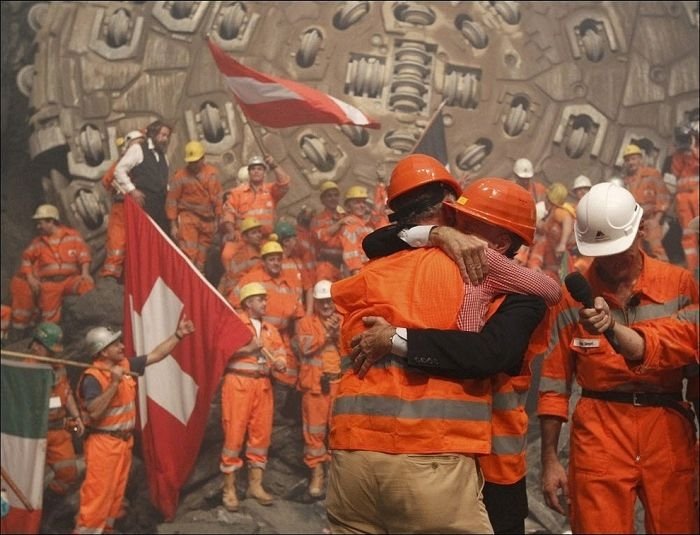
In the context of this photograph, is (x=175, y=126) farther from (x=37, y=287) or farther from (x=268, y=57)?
(x=37, y=287)

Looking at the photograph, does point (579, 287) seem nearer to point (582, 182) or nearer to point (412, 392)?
point (412, 392)

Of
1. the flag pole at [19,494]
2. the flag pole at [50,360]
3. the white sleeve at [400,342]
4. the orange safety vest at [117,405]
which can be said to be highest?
the white sleeve at [400,342]

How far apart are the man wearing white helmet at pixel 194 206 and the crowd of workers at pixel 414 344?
0.05 feet

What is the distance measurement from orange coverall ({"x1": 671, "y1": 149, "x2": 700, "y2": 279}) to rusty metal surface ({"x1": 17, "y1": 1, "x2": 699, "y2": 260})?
0.15 meters

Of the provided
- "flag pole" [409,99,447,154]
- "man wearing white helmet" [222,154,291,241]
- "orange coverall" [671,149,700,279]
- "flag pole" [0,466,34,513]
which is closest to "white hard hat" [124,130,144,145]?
"man wearing white helmet" [222,154,291,241]

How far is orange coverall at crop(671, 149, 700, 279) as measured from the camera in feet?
22.0

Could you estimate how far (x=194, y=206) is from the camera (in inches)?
261

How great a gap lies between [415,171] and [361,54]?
445 cm

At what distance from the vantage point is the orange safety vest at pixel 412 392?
89.7 inches

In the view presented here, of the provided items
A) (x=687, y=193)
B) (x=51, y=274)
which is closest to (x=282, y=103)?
(x=51, y=274)

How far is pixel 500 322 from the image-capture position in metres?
2.34

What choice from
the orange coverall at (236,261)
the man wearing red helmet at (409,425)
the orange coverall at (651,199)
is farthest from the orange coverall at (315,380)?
the man wearing red helmet at (409,425)

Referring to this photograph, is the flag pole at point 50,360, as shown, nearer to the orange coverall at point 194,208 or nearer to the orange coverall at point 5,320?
the orange coverall at point 5,320

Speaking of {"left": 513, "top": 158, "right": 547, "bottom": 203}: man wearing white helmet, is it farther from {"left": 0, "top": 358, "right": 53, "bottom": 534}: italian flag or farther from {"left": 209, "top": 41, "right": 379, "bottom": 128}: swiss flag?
{"left": 0, "top": 358, "right": 53, "bottom": 534}: italian flag
